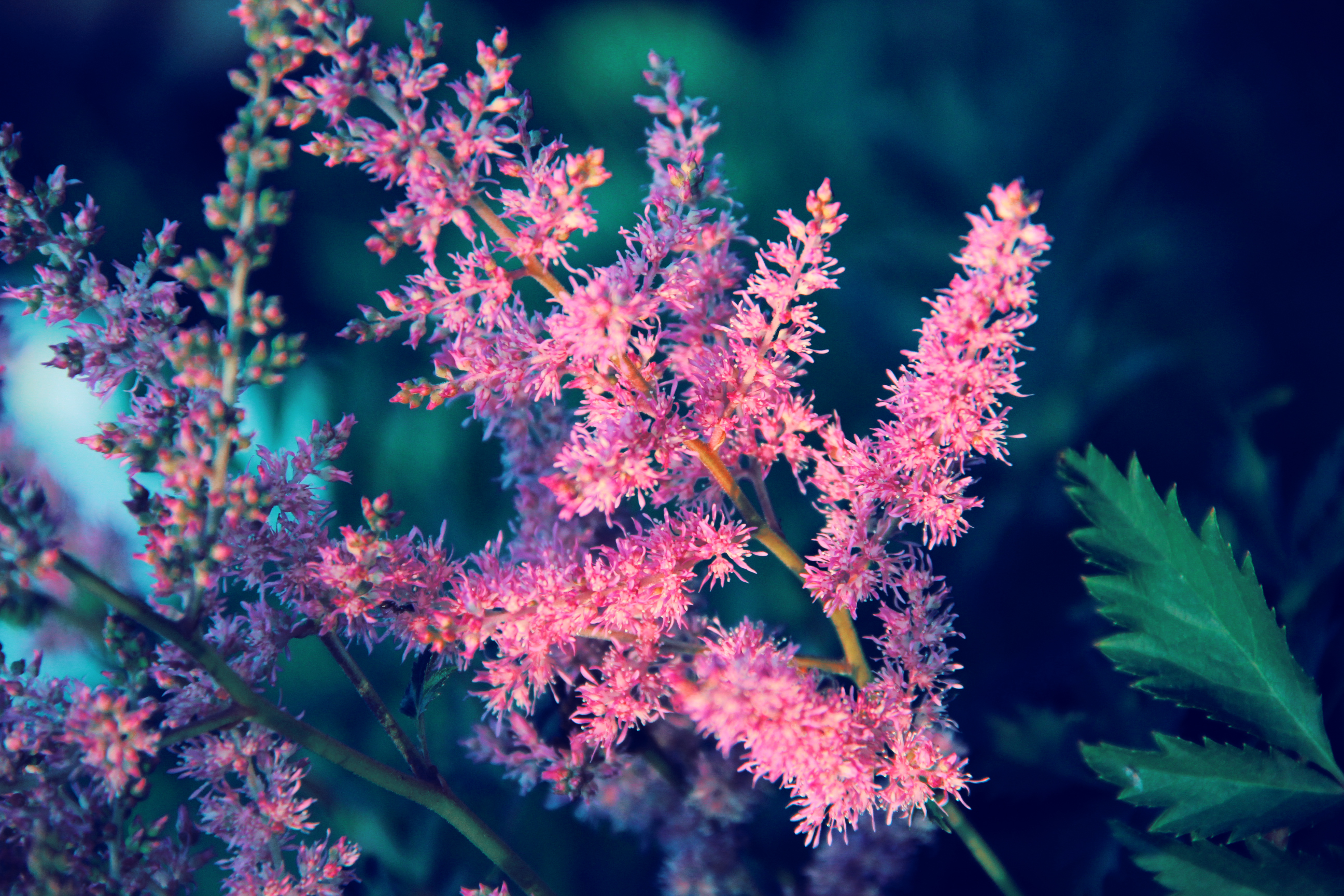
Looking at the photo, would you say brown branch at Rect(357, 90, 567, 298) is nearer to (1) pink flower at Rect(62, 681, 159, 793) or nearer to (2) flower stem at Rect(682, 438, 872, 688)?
(2) flower stem at Rect(682, 438, 872, 688)

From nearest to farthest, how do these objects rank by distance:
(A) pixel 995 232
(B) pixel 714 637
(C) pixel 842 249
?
1. (A) pixel 995 232
2. (B) pixel 714 637
3. (C) pixel 842 249

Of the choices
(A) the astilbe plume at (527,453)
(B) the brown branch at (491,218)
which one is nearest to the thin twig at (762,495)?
(A) the astilbe plume at (527,453)

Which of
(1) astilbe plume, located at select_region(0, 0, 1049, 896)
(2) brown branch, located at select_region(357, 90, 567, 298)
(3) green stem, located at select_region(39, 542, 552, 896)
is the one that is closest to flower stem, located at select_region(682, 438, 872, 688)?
(1) astilbe plume, located at select_region(0, 0, 1049, 896)

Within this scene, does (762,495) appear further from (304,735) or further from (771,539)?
(304,735)

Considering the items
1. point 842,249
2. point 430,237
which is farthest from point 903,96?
point 430,237

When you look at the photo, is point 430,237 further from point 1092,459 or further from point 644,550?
point 1092,459

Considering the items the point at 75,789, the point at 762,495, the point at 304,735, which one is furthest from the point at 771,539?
the point at 75,789
